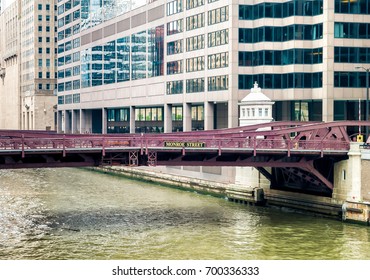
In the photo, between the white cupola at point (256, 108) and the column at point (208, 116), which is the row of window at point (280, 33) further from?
the white cupola at point (256, 108)

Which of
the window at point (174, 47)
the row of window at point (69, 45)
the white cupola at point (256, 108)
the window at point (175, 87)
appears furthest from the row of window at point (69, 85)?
the white cupola at point (256, 108)

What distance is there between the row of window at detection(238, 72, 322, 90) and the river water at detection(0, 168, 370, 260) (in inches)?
770

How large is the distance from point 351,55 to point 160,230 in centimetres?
4442

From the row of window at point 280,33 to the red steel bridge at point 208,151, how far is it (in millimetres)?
23653

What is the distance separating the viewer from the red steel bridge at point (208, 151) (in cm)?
6119

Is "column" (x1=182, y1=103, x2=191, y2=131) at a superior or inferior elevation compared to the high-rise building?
inferior

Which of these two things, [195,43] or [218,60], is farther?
[195,43]

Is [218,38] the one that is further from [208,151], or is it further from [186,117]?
[208,151]

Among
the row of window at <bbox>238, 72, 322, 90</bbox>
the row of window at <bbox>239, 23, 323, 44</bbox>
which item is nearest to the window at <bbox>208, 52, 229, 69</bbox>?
the row of window at <bbox>238, 72, 322, 90</bbox>

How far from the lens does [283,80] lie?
328ft

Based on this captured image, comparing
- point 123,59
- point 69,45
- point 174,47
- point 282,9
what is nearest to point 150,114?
point 123,59

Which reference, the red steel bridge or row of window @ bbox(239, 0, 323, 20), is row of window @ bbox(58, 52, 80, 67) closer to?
row of window @ bbox(239, 0, 323, 20)

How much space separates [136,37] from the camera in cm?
13550

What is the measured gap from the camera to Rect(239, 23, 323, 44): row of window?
9712cm
